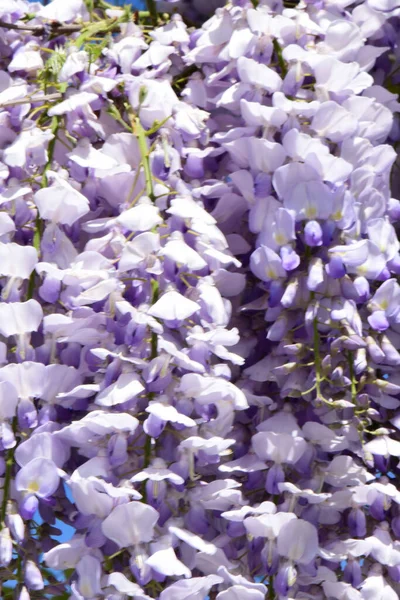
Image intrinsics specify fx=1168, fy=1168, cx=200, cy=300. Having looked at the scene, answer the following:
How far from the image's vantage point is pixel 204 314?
88 centimetres

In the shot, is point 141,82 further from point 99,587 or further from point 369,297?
point 99,587

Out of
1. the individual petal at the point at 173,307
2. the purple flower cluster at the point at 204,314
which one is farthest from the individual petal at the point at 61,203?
the individual petal at the point at 173,307

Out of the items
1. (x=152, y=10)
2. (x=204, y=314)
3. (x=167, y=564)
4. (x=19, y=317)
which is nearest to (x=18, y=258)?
(x=19, y=317)

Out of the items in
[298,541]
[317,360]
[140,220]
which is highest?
[140,220]

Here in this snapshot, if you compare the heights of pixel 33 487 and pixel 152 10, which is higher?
pixel 152 10

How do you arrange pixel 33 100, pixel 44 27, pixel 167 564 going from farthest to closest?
pixel 44 27 → pixel 33 100 → pixel 167 564

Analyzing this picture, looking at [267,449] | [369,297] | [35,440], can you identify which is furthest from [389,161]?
[35,440]

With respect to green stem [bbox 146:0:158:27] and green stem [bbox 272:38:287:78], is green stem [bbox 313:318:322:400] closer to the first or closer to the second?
green stem [bbox 272:38:287:78]

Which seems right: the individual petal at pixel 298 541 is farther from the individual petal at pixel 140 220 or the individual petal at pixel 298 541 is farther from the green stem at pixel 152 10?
the green stem at pixel 152 10

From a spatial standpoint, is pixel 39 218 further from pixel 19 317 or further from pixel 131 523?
pixel 131 523

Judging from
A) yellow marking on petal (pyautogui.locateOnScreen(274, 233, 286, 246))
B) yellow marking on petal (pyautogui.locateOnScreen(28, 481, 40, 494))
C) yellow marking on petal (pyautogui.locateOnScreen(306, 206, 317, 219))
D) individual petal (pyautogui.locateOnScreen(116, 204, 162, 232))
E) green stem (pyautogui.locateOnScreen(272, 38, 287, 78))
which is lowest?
yellow marking on petal (pyautogui.locateOnScreen(28, 481, 40, 494))

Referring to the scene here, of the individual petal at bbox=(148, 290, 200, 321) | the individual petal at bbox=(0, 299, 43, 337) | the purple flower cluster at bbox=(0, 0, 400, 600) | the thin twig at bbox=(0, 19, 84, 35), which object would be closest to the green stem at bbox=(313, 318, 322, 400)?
the purple flower cluster at bbox=(0, 0, 400, 600)

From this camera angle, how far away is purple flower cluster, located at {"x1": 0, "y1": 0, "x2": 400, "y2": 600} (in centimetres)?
86

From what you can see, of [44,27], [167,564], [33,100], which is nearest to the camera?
[167,564]
